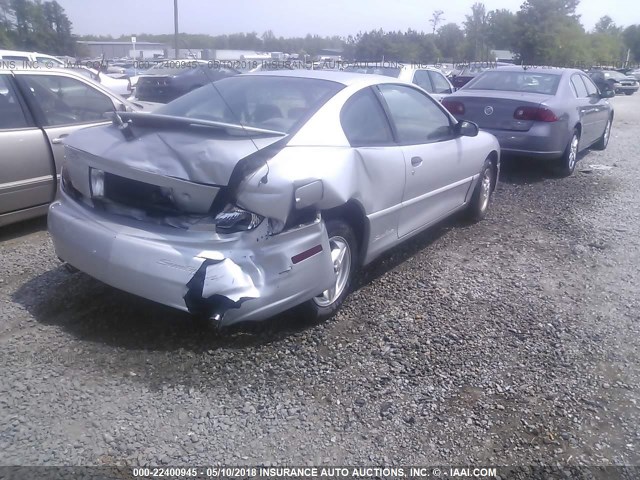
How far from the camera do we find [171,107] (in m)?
4.49

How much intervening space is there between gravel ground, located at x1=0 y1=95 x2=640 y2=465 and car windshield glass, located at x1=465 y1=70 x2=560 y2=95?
453 centimetres

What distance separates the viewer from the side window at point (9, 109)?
205 inches

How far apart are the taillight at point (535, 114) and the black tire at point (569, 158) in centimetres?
76

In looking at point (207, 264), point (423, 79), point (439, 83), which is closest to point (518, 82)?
point (423, 79)

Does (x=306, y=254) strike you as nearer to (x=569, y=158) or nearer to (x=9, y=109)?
(x=9, y=109)

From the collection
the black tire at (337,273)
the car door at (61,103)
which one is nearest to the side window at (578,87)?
the black tire at (337,273)

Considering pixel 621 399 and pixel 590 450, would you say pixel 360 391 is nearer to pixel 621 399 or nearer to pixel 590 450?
pixel 590 450

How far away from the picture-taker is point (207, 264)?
3.19 metres

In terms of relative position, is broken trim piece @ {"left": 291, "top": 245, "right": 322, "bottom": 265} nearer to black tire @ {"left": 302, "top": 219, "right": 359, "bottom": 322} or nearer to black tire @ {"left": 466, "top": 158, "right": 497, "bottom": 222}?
black tire @ {"left": 302, "top": 219, "right": 359, "bottom": 322}

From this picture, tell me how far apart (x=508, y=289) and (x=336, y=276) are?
1.49 meters

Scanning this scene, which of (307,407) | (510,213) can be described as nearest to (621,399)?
(307,407)

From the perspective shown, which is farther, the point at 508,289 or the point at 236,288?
the point at 508,289

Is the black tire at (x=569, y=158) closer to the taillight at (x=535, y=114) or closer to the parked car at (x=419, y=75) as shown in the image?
the taillight at (x=535, y=114)

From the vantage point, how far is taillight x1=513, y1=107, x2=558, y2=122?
8.07m
